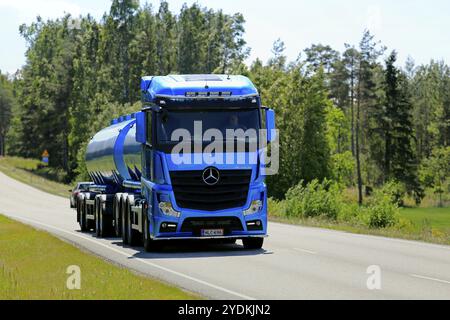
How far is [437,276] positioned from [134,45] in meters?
102

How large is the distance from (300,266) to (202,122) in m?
4.47

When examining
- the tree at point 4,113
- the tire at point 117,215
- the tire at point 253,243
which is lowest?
the tire at point 253,243

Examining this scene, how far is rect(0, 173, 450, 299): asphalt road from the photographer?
47.0ft

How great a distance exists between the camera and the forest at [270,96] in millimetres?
85250

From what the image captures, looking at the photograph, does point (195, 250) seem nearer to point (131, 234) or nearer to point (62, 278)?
point (131, 234)

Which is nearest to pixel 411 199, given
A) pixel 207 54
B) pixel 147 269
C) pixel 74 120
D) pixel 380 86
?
pixel 380 86

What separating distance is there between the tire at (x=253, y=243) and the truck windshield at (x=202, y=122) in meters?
2.86

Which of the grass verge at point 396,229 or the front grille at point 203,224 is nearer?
the front grille at point 203,224

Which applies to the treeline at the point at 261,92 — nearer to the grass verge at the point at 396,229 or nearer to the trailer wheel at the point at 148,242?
the grass verge at the point at 396,229

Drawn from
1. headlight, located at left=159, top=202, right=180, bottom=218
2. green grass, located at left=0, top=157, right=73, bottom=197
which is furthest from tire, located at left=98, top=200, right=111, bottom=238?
green grass, located at left=0, top=157, right=73, bottom=197

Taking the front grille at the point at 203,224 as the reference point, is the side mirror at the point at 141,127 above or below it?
above

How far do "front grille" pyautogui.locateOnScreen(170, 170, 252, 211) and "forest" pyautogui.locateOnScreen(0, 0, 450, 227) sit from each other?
181 feet

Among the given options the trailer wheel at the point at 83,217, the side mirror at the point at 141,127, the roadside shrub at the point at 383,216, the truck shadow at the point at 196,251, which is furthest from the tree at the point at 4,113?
the side mirror at the point at 141,127

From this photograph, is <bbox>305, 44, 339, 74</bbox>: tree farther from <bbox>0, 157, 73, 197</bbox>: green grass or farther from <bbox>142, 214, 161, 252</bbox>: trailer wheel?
<bbox>142, 214, 161, 252</bbox>: trailer wheel
